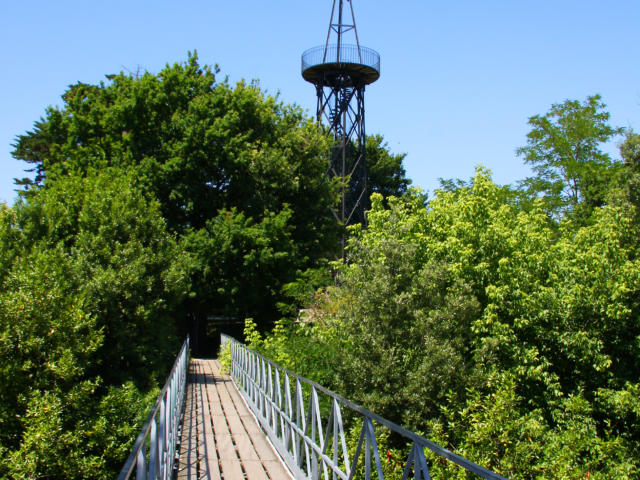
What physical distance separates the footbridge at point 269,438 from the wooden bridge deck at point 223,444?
13 mm

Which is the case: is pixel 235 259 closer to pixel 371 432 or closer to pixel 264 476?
pixel 264 476

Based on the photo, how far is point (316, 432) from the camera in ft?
24.8

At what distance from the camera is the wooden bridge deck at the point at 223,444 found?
7336mm

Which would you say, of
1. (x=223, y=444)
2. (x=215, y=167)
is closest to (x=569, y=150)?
(x=215, y=167)

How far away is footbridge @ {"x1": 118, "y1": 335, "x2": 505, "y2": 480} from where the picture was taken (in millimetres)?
4340

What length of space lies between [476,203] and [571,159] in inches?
878

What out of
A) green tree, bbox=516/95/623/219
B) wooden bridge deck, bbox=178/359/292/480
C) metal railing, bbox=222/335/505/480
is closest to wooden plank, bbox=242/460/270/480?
wooden bridge deck, bbox=178/359/292/480

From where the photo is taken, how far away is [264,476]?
7.19 metres

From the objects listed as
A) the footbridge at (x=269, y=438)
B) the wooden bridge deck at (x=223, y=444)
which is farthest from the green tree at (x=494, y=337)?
the wooden bridge deck at (x=223, y=444)

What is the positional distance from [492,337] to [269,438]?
5.07m

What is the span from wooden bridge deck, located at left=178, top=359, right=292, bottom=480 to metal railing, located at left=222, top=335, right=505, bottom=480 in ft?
0.74

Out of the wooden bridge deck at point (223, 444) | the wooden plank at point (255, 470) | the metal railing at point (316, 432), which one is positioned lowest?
the wooden plank at point (255, 470)

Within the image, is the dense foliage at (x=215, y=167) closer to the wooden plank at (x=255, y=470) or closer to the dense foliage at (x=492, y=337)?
the dense foliage at (x=492, y=337)

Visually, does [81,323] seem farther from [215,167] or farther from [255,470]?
[215,167]
